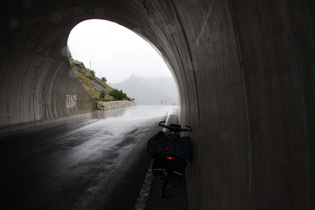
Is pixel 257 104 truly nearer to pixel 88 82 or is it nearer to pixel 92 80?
pixel 88 82

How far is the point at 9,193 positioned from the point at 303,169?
5221 millimetres

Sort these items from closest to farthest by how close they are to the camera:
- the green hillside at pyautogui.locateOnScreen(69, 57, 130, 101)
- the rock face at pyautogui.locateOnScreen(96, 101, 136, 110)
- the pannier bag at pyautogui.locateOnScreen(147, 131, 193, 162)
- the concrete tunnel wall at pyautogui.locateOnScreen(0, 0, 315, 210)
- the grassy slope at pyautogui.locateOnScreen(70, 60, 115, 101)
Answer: the concrete tunnel wall at pyautogui.locateOnScreen(0, 0, 315, 210) → the pannier bag at pyautogui.locateOnScreen(147, 131, 193, 162) → the rock face at pyautogui.locateOnScreen(96, 101, 136, 110) → the grassy slope at pyautogui.locateOnScreen(70, 60, 115, 101) → the green hillside at pyautogui.locateOnScreen(69, 57, 130, 101)

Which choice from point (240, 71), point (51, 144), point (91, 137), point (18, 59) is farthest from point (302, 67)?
point (18, 59)

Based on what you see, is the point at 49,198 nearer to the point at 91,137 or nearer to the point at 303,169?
the point at 303,169

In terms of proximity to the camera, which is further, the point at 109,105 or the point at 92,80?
the point at 92,80

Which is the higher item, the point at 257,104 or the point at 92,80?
the point at 92,80

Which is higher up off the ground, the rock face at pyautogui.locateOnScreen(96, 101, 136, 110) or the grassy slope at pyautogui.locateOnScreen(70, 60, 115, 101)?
the grassy slope at pyautogui.locateOnScreen(70, 60, 115, 101)

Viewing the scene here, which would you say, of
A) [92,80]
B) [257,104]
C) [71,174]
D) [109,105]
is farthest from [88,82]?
[257,104]

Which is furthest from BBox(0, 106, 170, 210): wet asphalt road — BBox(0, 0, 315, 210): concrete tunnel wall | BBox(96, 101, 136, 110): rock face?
BBox(96, 101, 136, 110): rock face

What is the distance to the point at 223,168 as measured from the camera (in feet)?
7.75

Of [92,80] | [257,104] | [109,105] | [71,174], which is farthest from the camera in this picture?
[92,80]

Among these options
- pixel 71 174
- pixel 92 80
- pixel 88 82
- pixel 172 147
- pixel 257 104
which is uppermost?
pixel 92 80

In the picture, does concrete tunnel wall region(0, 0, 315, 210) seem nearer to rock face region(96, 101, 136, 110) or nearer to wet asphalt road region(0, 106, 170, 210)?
wet asphalt road region(0, 106, 170, 210)

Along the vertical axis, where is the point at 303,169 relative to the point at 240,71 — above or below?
below
